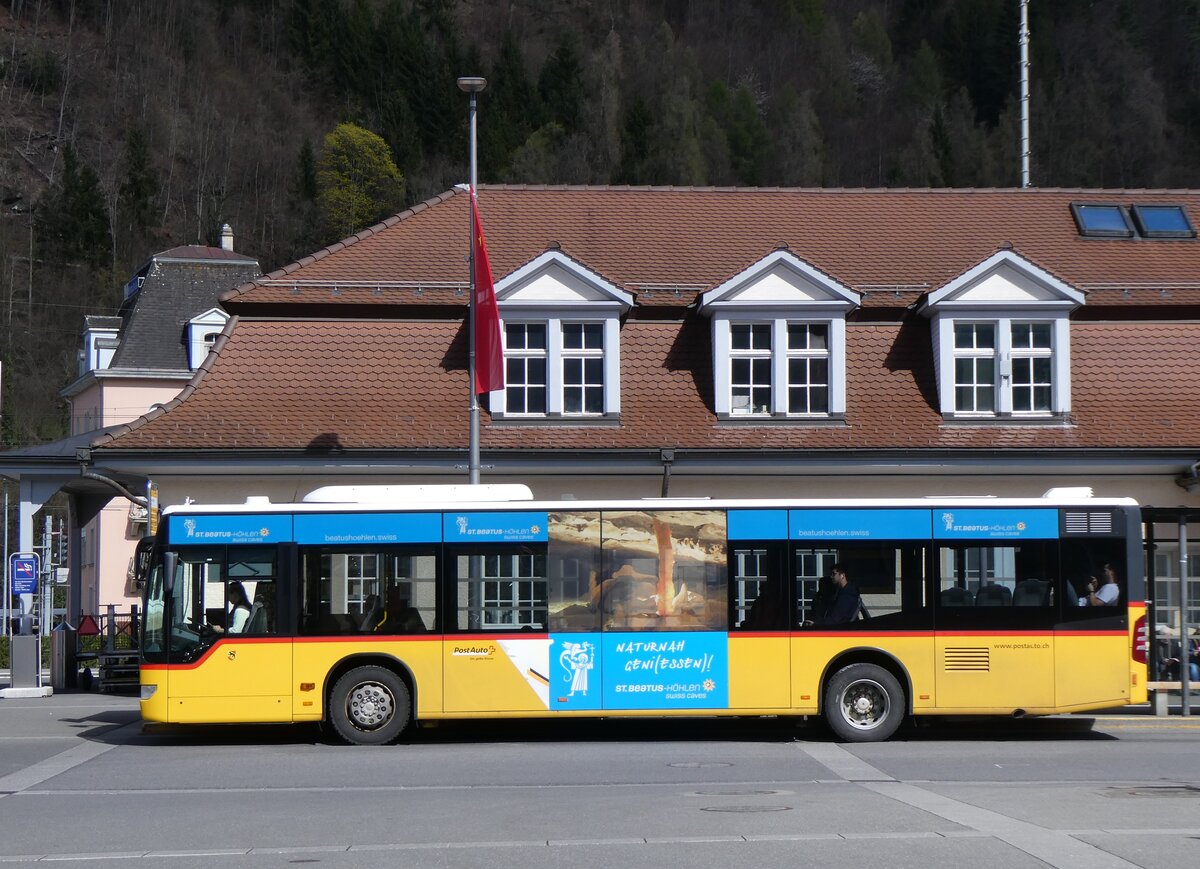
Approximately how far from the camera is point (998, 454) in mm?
25156

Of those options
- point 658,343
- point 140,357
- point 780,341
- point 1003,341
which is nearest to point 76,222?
point 140,357

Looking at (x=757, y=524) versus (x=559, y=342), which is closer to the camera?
(x=757, y=524)

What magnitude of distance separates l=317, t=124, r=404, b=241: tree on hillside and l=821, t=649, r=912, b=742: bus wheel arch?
8251cm

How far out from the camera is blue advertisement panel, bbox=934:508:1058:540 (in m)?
17.4

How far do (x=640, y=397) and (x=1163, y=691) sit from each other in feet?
31.0

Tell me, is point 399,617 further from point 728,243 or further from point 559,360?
point 728,243

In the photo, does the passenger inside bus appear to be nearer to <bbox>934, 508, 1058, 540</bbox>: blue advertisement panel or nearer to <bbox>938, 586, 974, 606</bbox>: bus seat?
<bbox>938, 586, 974, 606</bbox>: bus seat

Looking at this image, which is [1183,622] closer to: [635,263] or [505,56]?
[635,263]

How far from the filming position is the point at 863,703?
1734 cm

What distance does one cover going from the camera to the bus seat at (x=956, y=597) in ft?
57.0

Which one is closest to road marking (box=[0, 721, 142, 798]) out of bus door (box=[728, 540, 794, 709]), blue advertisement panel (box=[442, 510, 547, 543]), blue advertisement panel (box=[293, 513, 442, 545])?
blue advertisement panel (box=[293, 513, 442, 545])

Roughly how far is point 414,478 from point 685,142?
77.8 m

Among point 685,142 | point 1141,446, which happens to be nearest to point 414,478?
point 1141,446

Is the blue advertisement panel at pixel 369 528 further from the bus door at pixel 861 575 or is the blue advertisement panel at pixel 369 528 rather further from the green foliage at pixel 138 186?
the green foliage at pixel 138 186
